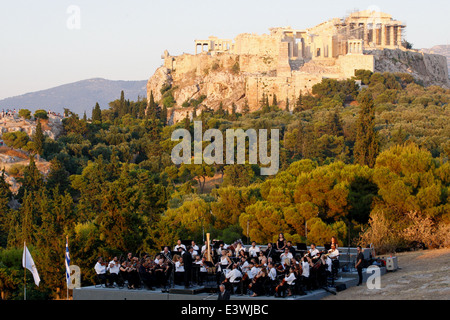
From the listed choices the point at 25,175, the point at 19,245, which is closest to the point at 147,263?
the point at 19,245

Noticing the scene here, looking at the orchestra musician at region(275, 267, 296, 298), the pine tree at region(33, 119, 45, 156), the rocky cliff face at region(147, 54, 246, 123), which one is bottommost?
the orchestra musician at region(275, 267, 296, 298)

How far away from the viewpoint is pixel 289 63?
9125cm

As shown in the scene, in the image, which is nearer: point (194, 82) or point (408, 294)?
point (408, 294)

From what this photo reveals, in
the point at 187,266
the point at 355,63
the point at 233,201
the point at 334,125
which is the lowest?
the point at 187,266

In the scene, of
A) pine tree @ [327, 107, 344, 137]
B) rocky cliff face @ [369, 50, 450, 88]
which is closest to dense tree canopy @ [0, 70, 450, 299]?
pine tree @ [327, 107, 344, 137]

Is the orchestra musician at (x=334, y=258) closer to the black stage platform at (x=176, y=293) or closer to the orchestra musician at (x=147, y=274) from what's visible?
the black stage platform at (x=176, y=293)

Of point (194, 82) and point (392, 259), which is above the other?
point (194, 82)

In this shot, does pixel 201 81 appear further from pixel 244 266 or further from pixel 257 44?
pixel 244 266

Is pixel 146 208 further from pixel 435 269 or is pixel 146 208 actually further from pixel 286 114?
pixel 286 114

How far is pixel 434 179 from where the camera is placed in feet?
100

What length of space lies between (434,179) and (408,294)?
45.8 ft

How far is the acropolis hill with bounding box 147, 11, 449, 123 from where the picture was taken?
86.1 m

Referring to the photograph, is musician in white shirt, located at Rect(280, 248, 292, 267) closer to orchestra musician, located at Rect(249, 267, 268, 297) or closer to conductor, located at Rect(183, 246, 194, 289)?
orchestra musician, located at Rect(249, 267, 268, 297)

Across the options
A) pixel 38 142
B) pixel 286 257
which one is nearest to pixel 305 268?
pixel 286 257
